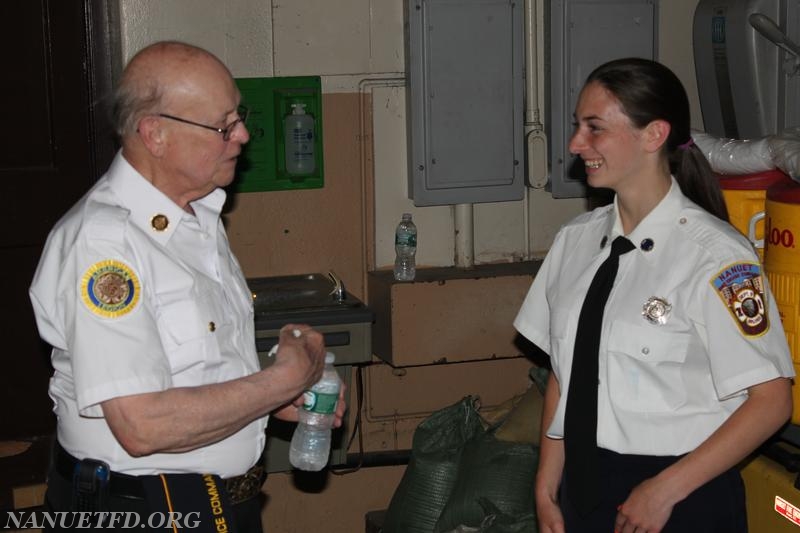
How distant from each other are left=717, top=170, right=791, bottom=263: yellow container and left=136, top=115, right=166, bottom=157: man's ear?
1823mm

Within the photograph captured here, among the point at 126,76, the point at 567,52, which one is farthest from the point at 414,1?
the point at 126,76

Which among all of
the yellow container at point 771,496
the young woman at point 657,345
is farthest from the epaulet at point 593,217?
the yellow container at point 771,496

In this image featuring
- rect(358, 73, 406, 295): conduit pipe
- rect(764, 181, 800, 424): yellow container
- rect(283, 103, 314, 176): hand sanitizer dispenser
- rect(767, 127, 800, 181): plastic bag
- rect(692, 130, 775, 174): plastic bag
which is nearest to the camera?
rect(764, 181, 800, 424): yellow container

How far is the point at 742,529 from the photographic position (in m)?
2.37

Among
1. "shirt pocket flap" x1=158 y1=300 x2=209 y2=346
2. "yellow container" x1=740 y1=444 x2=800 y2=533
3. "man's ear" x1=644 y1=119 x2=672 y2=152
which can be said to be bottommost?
"yellow container" x1=740 y1=444 x2=800 y2=533

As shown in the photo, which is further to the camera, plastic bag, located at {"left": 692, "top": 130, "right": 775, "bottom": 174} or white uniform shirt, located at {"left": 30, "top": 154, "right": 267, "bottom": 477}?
plastic bag, located at {"left": 692, "top": 130, "right": 775, "bottom": 174}

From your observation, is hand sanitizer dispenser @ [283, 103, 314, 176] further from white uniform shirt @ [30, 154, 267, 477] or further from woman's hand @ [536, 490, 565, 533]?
woman's hand @ [536, 490, 565, 533]

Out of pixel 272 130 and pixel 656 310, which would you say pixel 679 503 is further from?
pixel 272 130

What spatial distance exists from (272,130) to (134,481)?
2379mm

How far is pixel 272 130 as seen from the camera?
420 centimetres

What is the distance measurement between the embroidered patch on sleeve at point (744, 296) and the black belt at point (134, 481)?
1106mm

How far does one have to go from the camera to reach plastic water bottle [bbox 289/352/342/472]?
7.59 feet

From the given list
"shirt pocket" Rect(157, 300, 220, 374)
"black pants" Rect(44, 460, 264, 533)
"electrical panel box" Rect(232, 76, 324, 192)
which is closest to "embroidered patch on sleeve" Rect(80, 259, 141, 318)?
"shirt pocket" Rect(157, 300, 220, 374)

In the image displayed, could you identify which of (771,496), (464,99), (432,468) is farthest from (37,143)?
(771,496)
